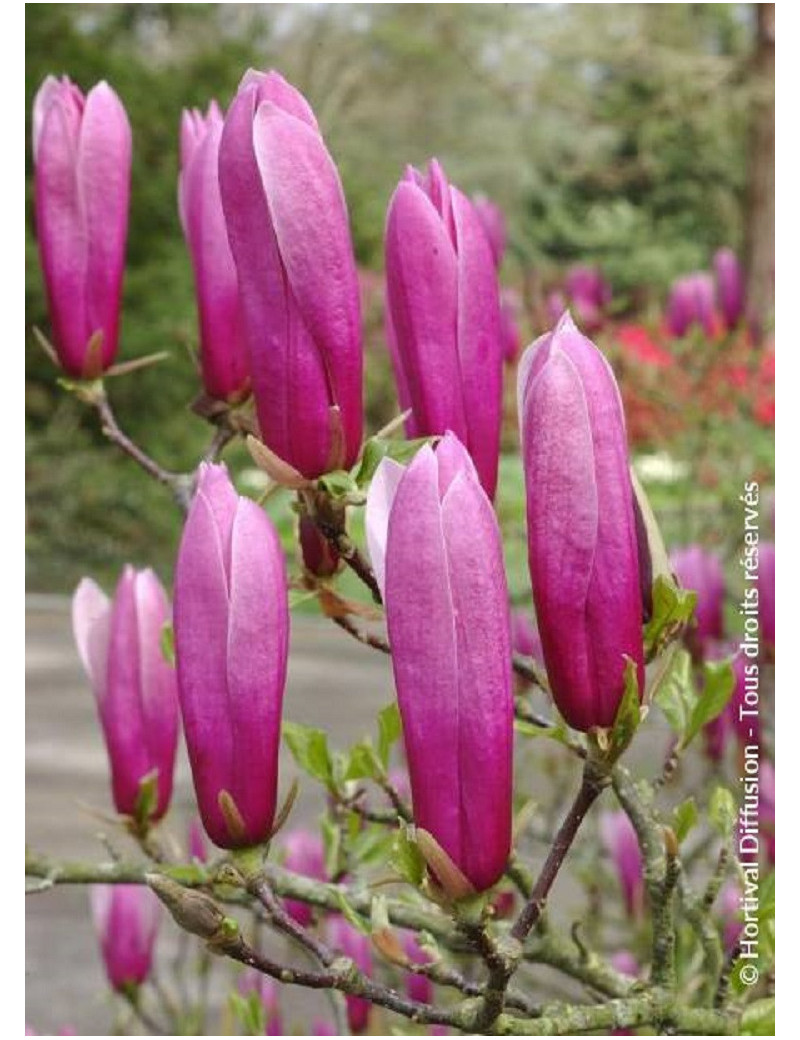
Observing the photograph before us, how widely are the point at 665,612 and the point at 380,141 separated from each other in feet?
50.4

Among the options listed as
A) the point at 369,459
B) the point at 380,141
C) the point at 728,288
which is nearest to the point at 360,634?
the point at 369,459

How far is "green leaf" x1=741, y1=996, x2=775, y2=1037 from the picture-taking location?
0.78 m

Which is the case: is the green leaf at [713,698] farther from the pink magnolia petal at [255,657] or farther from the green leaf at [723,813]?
the pink magnolia petal at [255,657]

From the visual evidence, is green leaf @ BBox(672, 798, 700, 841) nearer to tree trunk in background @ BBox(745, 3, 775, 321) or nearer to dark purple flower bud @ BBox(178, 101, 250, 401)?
dark purple flower bud @ BBox(178, 101, 250, 401)

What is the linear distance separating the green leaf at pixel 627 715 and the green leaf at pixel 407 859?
0.26 ft

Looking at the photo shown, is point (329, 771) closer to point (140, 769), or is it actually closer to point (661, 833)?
point (140, 769)

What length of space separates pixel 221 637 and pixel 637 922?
1.16 metres

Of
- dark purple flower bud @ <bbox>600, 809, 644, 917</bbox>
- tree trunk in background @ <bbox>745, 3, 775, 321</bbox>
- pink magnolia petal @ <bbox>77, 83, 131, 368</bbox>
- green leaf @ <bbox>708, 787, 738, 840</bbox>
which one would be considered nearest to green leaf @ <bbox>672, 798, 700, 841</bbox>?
green leaf @ <bbox>708, 787, 738, 840</bbox>

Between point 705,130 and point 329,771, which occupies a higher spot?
point 705,130

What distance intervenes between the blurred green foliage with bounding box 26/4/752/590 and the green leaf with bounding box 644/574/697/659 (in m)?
0.35

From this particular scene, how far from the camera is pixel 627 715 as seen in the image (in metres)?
0.60

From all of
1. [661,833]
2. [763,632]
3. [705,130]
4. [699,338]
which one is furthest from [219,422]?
[705,130]

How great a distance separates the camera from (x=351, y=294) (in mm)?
645

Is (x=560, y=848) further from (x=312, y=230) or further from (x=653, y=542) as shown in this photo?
(x=312, y=230)
